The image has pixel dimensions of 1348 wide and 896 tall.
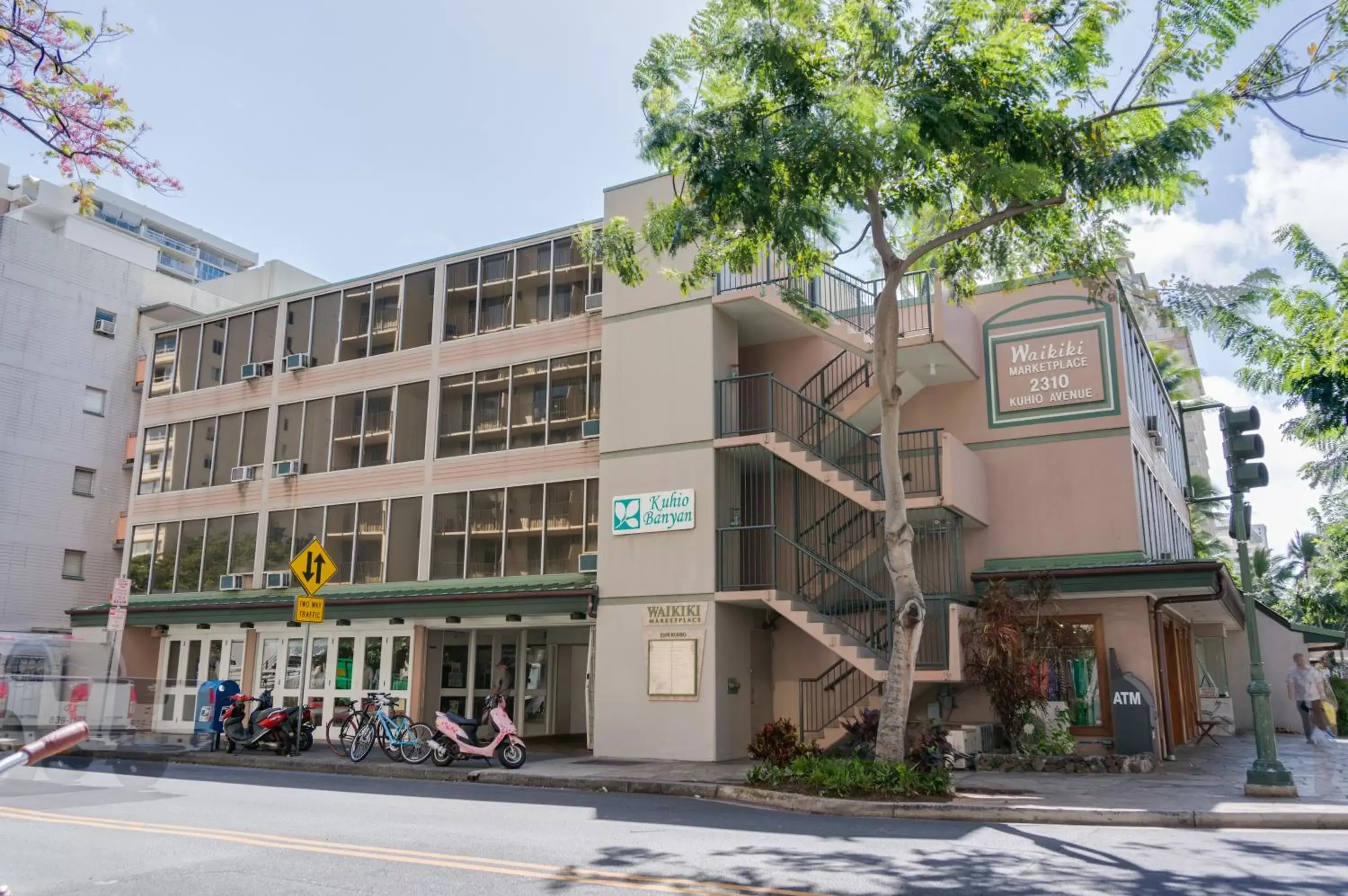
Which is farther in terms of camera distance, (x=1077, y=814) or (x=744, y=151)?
(x=744, y=151)

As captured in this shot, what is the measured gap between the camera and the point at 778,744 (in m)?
15.0

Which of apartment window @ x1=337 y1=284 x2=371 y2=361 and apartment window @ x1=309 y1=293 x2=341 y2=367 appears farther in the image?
apartment window @ x1=309 y1=293 x2=341 y2=367

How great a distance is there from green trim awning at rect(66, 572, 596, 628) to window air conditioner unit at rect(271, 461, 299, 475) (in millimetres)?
2771

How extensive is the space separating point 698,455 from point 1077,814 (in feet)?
31.5

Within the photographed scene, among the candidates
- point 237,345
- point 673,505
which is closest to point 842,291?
point 673,505

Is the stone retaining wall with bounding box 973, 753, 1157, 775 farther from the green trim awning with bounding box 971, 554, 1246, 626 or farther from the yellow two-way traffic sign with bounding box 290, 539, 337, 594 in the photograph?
the yellow two-way traffic sign with bounding box 290, 539, 337, 594

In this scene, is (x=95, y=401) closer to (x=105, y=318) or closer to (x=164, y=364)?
(x=105, y=318)

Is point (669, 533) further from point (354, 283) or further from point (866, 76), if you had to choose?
point (354, 283)

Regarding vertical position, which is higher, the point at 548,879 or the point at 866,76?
the point at 866,76

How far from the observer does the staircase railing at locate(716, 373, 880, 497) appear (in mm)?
18812

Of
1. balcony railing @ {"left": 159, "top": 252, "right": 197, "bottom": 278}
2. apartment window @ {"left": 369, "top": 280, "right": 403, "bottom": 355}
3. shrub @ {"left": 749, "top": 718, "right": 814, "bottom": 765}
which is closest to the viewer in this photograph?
shrub @ {"left": 749, "top": 718, "right": 814, "bottom": 765}

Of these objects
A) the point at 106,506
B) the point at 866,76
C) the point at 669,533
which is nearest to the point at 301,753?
the point at 669,533

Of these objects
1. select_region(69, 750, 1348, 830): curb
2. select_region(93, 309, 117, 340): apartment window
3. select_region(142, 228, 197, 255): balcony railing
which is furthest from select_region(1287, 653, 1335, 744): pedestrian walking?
select_region(142, 228, 197, 255): balcony railing

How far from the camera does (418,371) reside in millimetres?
24000
